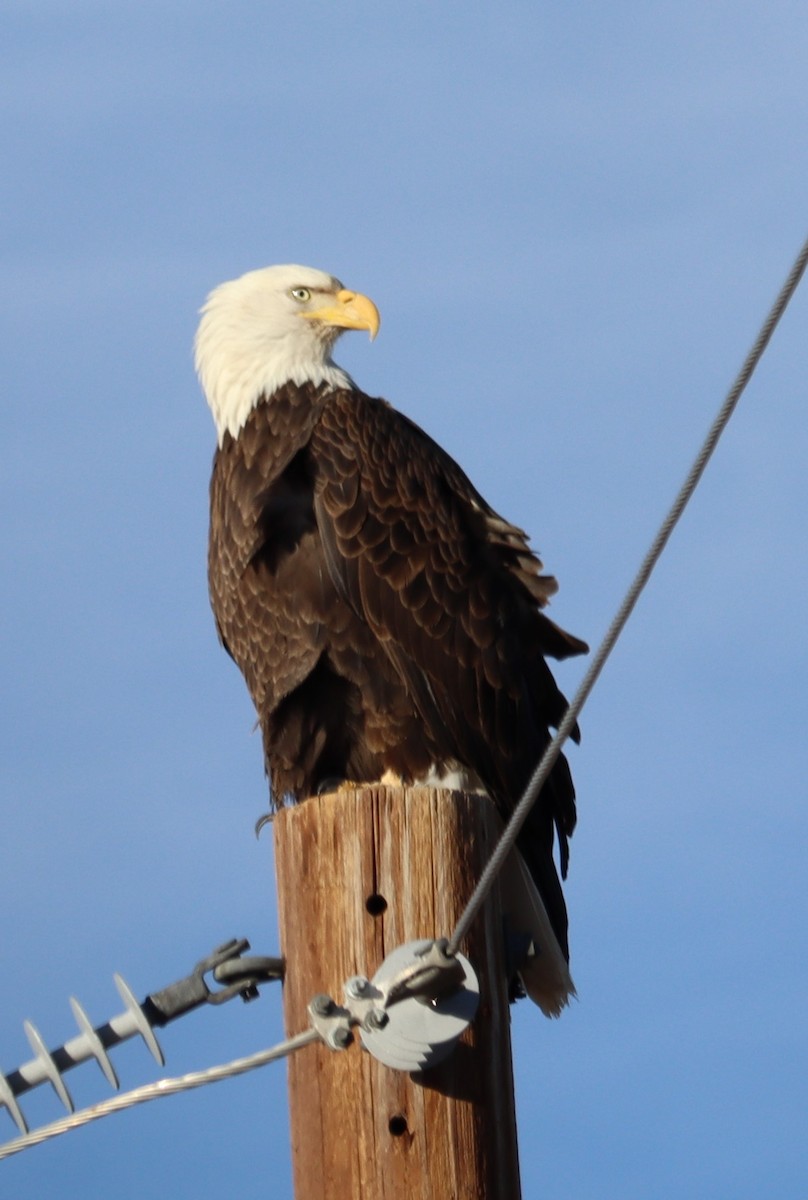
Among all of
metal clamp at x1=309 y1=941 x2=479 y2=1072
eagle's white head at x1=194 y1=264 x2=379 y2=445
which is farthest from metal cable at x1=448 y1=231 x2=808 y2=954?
eagle's white head at x1=194 y1=264 x2=379 y2=445

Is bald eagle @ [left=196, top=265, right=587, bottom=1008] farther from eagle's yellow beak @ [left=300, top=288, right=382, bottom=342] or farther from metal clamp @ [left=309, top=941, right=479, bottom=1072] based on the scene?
metal clamp @ [left=309, top=941, right=479, bottom=1072]

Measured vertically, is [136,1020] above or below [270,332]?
below

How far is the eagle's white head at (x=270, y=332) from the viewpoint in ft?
19.9

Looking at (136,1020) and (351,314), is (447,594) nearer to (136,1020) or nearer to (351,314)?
(351,314)

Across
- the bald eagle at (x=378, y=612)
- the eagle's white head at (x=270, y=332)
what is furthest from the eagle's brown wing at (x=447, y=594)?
the eagle's white head at (x=270, y=332)

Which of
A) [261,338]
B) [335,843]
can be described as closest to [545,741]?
[261,338]

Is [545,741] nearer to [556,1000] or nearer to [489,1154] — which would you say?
[556,1000]

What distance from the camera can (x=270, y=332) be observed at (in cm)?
624

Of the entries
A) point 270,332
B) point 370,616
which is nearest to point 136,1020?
point 370,616

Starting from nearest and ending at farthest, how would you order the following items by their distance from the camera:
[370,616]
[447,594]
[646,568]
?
1. [646,568]
2. [370,616]
3. [447,594]

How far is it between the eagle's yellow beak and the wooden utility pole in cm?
308

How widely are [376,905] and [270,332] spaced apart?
3286mm

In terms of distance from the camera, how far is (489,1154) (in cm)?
326

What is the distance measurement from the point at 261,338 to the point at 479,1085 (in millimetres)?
3469
